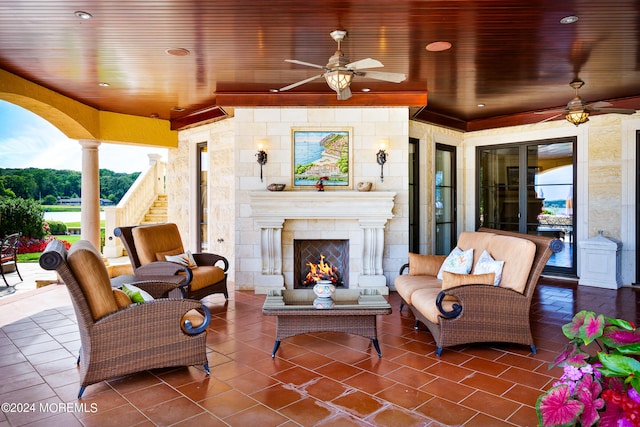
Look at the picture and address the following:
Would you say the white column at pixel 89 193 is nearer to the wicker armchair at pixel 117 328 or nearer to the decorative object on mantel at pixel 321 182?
the decorative object on mantel at pixel 321 182

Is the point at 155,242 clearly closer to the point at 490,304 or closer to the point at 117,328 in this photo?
the point at 117,328

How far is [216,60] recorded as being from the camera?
4.73 meters

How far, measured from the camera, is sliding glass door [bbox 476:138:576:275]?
7.32 meters

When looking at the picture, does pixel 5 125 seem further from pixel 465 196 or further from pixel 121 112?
pixel 465 196

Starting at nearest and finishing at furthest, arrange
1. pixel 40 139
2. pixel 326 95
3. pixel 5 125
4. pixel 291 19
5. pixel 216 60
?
pixel 291 19 → pixel 216 60 → pixel 326 95 → pixel 5 125 → pixel 40 139

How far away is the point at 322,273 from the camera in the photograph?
593cm

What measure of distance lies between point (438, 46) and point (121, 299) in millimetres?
3799

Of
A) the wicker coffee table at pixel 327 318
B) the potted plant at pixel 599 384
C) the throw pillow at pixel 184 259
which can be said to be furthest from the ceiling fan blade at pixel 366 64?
the throw pillow at pixel 184 259

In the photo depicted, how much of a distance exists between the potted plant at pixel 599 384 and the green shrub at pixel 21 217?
12.5m

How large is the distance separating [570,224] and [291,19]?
20.3 feet

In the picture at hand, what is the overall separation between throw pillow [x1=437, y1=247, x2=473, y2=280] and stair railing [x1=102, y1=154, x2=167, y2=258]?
7.94m

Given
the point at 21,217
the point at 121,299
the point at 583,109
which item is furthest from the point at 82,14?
the point at 21,217

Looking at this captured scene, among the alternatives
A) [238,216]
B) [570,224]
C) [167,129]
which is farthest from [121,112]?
[570,224]

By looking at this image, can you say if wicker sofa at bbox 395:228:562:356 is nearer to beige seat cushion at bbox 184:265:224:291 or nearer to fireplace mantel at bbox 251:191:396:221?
fireplace mantel at bbox 251:191:396:221
